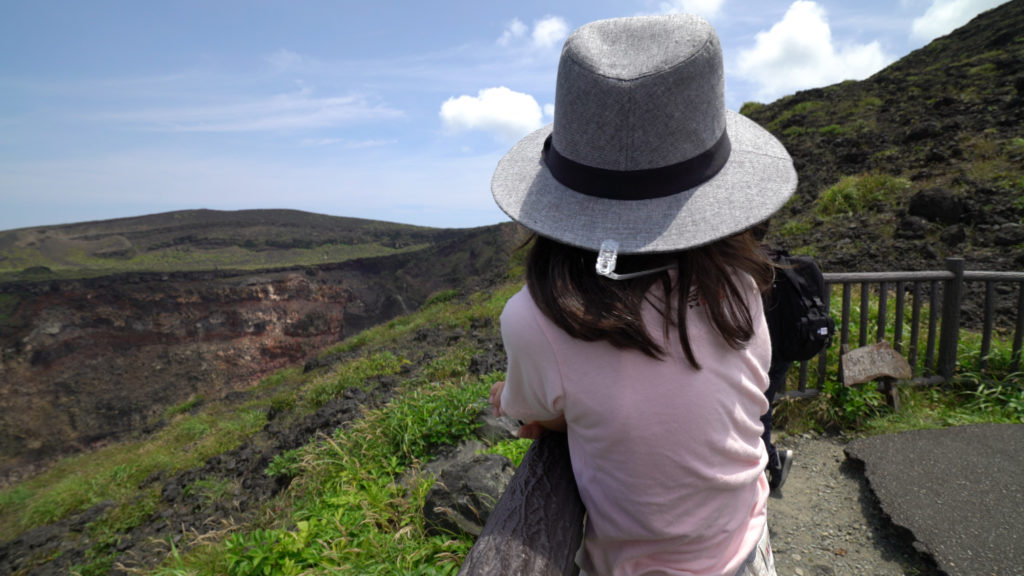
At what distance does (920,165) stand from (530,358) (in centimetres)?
1383

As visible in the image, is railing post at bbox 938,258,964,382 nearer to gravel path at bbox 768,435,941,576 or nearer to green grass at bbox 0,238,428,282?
gravel path at bbox 768,435,941,576

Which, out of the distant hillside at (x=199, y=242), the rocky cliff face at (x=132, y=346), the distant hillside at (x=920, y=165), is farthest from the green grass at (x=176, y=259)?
the distant hillside at (x=920, y=165)

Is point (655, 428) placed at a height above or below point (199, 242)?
below

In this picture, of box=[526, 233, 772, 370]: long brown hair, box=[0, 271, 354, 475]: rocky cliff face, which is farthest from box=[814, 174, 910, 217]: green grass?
box=[0, 271, 354, 475]: rocky cliff face

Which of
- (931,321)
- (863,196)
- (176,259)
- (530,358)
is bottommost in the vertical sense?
(176,259)

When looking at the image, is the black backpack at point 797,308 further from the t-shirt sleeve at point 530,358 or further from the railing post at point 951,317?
the railing post at point 951,317

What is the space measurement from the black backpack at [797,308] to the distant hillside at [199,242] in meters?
35.7

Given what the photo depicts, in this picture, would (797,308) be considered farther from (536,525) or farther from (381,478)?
(381,478)

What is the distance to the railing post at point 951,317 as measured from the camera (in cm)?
423

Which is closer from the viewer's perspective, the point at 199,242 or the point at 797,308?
the point at 797,308

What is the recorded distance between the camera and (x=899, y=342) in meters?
4.31

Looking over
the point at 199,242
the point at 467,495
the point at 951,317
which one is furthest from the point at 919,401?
the point at 199,242

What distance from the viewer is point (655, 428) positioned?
0.91 metres

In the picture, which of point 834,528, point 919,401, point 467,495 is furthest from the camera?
point 919,401
